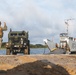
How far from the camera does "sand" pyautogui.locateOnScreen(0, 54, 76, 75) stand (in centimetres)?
1900

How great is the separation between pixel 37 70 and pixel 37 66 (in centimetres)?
62

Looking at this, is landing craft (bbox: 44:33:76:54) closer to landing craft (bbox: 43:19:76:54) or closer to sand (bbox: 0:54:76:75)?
landing craft (bbox: 43:19:76:54)

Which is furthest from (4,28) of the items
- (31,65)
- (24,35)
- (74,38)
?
(74,38)

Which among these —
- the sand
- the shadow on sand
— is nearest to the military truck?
the sand

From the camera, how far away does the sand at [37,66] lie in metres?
19.0

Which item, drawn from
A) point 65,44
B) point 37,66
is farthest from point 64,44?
point 37,66

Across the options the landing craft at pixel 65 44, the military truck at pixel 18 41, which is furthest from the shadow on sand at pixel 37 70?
the landing craft at pixel 65 44

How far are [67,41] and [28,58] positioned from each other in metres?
24.8

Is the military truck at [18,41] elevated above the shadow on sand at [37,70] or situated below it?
above

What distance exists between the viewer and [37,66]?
20016mm

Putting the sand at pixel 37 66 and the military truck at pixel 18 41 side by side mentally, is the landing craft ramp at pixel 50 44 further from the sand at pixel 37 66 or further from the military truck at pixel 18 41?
the sand at pixel 37 66

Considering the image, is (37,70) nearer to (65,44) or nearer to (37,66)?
(37,66)

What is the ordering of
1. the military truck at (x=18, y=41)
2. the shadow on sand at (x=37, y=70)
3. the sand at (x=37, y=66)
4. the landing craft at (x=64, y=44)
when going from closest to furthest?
the shadow on sand at (x=37, y=70)
the sand at (x=37, y=66)
the military truck at (x=18, y=41)
the landing craft at (x=64, y=44)

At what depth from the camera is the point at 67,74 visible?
20.0m
